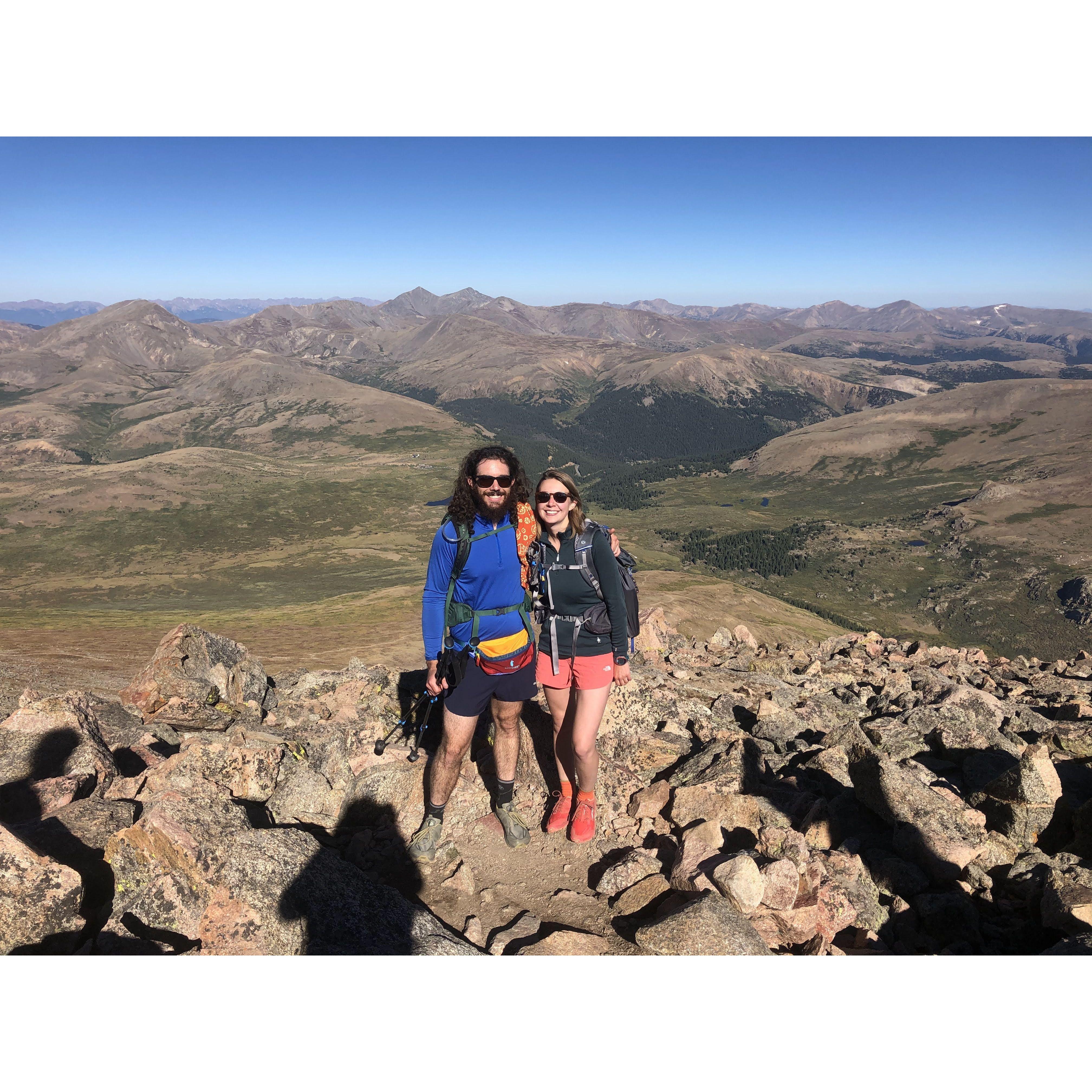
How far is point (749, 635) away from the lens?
93.4 ft

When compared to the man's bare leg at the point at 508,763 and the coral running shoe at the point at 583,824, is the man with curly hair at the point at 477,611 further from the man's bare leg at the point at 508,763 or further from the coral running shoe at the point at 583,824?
the coral running shoe at the point at 583,824

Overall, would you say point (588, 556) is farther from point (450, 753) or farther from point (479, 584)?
point (450, 753)

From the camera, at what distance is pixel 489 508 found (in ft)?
22.7

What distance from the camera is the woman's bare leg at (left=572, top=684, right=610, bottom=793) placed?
770cm

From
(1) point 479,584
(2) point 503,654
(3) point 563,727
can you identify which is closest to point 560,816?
(3) point 563,727

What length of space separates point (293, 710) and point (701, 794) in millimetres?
8637

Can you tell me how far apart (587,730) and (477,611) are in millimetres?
2140

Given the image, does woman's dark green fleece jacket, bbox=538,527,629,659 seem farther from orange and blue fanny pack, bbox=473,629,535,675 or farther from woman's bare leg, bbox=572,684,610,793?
woman's bare leg, bbox=572,684,610,793

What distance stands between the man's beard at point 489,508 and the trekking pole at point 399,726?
325cm

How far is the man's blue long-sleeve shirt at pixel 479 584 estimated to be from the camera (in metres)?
Answer: 7.01

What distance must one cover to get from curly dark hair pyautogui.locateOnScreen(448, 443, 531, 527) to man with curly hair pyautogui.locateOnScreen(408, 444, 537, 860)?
0.01 metres

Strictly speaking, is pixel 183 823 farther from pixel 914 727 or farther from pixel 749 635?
pixel 749 635

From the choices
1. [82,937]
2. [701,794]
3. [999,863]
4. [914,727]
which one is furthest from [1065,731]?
[82,937]

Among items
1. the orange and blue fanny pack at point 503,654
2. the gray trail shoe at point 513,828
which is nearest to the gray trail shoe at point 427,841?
the gray trail shoe at point 513,828
